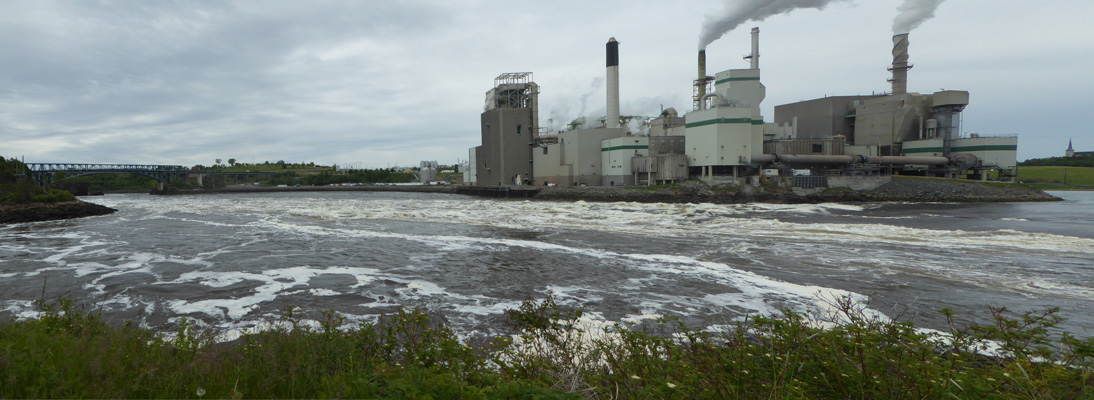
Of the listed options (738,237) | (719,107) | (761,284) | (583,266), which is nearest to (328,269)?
(583,266)

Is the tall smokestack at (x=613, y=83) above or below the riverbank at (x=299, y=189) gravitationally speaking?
above

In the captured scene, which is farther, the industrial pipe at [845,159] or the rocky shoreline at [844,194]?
the industrial pipe at [845,159]

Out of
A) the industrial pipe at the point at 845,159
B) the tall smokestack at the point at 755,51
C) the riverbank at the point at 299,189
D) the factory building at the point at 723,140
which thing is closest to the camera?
the factory building at the point at 723,140

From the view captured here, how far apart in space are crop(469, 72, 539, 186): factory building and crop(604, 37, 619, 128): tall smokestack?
11.6 meters

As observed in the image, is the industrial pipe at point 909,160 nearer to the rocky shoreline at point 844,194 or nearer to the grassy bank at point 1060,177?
the rocky shoreline at point 844,194

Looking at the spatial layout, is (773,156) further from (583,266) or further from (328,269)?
(328,269)

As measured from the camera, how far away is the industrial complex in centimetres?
5422

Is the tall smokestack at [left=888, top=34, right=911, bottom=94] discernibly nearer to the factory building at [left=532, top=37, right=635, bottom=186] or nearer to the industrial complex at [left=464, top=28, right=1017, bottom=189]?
the industrial complex at [left=464, top=28, right=1017, bottom=189]

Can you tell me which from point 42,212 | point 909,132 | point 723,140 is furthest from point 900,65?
point 42,212

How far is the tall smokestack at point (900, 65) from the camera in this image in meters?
63.9

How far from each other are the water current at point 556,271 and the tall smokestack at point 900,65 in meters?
46.0

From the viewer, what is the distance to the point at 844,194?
51.5 m

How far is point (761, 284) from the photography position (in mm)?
12805

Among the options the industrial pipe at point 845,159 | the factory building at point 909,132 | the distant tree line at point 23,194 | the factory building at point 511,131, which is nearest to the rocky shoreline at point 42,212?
the distant tree line at point 23,194
